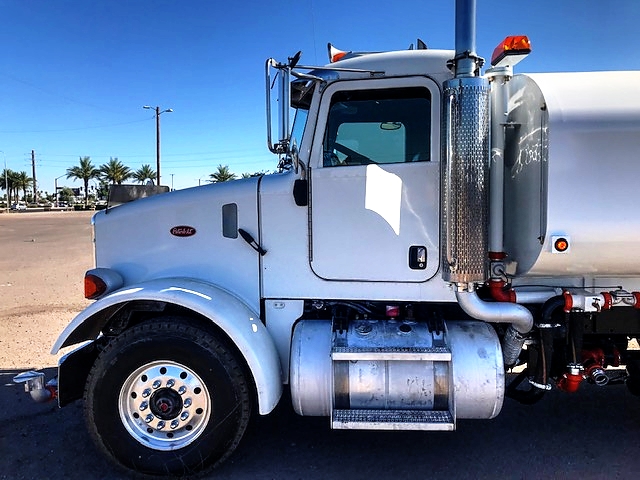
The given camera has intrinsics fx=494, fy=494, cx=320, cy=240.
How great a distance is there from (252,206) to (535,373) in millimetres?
2285

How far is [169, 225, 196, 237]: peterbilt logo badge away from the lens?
11.5ft

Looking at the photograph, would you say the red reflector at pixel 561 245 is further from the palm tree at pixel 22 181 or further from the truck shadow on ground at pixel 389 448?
the palm tree at pixel 22 181

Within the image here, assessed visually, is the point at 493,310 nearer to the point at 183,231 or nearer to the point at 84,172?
the point at 183,231

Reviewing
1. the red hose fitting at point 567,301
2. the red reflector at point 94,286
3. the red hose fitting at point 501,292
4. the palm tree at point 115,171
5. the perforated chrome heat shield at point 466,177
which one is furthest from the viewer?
the palm tree at point 115,171

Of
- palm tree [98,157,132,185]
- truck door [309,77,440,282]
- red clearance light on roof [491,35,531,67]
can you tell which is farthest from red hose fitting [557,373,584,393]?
palm tree [98,157,132,185]

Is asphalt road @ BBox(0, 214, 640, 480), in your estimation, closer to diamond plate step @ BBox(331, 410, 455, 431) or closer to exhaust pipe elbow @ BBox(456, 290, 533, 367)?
diamond plate step @ BBox(331, 410, 455, 431)

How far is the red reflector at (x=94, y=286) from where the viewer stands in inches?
136

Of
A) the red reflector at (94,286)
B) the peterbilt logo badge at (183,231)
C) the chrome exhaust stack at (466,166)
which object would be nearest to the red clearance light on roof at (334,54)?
the chrome exhaust stack at (466,166)

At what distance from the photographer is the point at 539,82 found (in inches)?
122

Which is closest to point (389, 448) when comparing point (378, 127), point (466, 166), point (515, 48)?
point (466, 166)

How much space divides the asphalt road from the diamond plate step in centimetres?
45

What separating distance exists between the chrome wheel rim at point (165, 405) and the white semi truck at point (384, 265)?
12 mm

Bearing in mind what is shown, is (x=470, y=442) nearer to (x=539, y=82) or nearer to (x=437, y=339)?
(x=437, y=339)

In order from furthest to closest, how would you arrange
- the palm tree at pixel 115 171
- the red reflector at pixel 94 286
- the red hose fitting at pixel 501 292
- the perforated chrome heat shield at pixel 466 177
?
the palm tree at pixel 115 171
the red reflector at pixel 94 286
the red hose fitting at pixel 501 292
the perforated chrome heat shield at pixel 466 177
